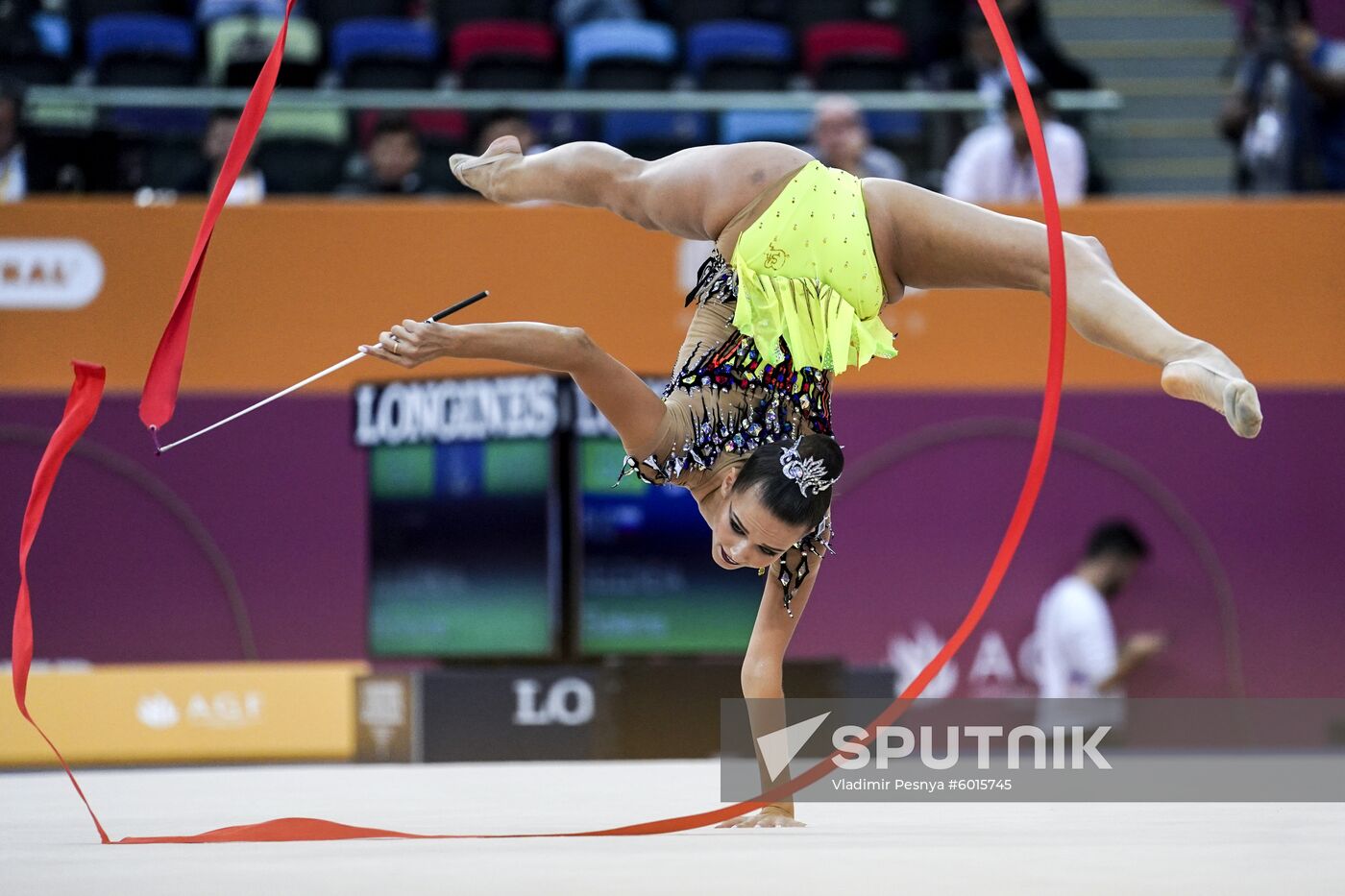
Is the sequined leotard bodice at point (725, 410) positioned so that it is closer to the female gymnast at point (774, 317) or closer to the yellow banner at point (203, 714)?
the female gymnast at point (774, 317)

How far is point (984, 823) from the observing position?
3621mm

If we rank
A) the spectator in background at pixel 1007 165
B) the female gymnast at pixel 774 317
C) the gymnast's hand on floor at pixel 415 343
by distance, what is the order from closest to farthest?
the gymnast's hand on floor at pixel 415 343, the female gymnast at pixel 774 317, the spectator in background at pixel 1007 165

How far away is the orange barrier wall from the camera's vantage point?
21.5 ft

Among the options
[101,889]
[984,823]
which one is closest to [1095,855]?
[984,823]

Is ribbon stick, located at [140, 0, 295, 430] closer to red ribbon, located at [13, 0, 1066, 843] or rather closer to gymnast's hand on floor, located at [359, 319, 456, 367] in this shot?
red ribbon, located at [13, 0, 1066, 843]

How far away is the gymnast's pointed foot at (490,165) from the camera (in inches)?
160

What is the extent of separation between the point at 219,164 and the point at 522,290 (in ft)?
4.27

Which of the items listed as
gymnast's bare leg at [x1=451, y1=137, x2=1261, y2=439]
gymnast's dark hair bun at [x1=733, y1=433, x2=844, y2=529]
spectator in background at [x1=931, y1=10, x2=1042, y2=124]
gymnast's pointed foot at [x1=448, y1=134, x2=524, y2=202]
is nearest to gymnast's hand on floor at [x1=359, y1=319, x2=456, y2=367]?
gymnast's dark hair bun at [x1=733, y1=433, x2=844, y2=529]

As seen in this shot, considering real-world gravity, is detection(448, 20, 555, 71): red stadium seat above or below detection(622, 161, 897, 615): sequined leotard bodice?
above

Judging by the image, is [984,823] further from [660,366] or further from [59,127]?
[59,127]

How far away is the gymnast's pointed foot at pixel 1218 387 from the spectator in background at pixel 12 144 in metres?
4.98

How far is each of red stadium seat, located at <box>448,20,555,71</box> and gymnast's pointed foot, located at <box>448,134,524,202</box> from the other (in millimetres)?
4065

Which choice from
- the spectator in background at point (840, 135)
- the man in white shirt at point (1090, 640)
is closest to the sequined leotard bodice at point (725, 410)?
the spectator in background at point (840, 135)

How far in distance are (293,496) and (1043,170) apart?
4.19 meters
